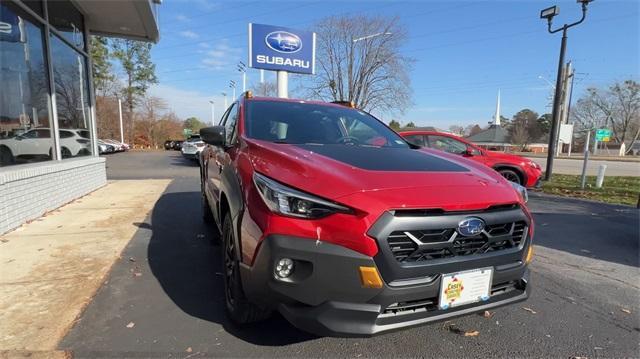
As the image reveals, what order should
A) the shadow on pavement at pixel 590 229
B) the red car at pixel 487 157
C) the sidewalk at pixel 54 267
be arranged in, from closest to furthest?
the sidewalk at pixel 54 267 → the shadow on pavement at pixel 590 229 → the red car at pixel 487 157

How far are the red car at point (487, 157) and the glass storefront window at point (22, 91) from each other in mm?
7137

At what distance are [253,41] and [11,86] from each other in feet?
34.0

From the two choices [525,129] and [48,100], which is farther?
[525,129]

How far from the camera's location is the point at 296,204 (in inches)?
77.1

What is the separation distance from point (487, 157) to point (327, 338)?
7.38 metres

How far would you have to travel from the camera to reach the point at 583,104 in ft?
202

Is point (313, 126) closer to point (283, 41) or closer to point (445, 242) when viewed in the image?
point (445, 242)

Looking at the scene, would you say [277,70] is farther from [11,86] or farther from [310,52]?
[11,86]

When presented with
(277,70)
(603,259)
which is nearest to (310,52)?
(277,70)

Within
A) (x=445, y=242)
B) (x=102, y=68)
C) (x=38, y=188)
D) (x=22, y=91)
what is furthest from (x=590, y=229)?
(x=102, y=68)

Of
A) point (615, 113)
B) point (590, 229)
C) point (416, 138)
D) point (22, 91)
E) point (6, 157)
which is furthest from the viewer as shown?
point (615, 113)

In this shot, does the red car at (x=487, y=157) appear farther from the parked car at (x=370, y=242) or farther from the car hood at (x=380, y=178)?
the parked car at (x=370, y=242)

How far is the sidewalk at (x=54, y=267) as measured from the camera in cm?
253

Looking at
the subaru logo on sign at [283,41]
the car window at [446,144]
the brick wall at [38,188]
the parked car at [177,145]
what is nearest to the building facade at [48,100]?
the brick wall at [38,188]
